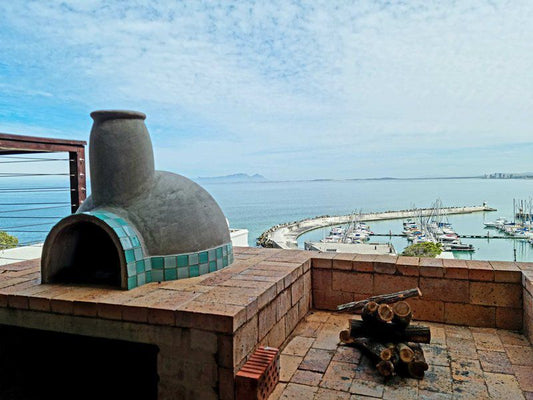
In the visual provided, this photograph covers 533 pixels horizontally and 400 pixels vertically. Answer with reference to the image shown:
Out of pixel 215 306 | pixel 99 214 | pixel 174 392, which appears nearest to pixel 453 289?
pixel 215 306

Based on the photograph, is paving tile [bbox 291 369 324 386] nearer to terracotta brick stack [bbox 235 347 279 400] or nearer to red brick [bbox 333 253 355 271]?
terracotta brick stack [bbox 235 347 279 400]

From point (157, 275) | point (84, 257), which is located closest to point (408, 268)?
point (157, 275)

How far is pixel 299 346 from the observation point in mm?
4809

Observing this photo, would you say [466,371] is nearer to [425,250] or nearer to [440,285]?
[440,285]

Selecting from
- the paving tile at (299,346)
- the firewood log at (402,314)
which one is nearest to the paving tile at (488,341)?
the firewood log at (402,314)

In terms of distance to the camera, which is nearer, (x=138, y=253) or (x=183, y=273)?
(x=138, y=253)

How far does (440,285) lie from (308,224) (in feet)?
192

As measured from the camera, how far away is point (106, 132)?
485 cm

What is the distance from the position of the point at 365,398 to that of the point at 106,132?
416cm

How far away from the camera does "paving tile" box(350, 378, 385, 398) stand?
12.2 ft

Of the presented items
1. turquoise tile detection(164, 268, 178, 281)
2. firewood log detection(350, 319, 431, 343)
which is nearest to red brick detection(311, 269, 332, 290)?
firewood log detection(350, 319, 431, 343)

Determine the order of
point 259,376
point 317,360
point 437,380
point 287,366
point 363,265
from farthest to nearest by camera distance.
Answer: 1. point 363,265
2. point 317,360
3. point 287,366
4. point 437,380
5. point 259,376

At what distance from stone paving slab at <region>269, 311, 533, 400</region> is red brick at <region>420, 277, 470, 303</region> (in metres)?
0.45

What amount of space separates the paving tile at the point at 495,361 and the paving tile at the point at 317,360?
1.67 m
